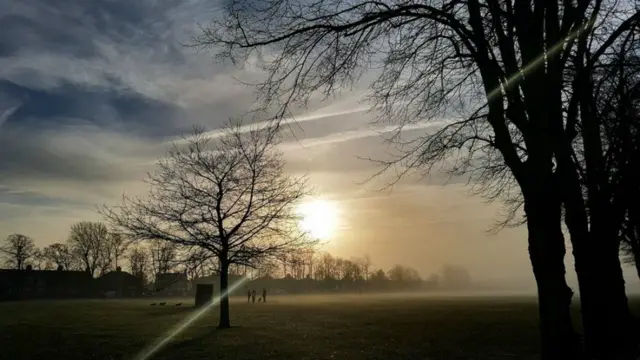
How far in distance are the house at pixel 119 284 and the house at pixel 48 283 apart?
2.34 metres

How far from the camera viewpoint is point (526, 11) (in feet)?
22.0

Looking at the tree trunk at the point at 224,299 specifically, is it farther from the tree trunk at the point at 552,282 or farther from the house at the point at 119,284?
the house at the point at 119,284

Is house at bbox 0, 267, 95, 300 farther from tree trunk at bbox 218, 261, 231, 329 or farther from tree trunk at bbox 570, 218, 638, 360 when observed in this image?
tree trunk at bbox 570, 218, 638, 360

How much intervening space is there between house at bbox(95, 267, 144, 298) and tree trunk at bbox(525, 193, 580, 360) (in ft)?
349

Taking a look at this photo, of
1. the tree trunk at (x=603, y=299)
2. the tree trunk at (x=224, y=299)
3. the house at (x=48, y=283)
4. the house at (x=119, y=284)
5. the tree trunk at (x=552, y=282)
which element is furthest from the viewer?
the house at (x=119, y=284)

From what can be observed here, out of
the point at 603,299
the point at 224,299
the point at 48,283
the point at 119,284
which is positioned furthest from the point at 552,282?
the point at 119,284

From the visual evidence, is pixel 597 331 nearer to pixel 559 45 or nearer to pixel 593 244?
pixel 593 244

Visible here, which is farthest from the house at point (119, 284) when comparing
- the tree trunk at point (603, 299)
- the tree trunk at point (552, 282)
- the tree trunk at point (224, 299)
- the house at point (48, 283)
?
the tree trunk at point (552, 282)

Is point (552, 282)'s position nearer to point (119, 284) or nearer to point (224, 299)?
point (224, 299)

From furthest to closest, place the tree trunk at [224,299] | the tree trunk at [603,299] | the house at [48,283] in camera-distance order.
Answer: the house at [48,283], the tree trunk at [224,299], the tree trunk at [603,299]

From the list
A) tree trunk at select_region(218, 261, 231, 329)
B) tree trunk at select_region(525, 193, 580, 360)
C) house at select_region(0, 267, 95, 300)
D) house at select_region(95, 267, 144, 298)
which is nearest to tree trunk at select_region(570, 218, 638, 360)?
tree trunk at select_region(525, 193, 580, 360)

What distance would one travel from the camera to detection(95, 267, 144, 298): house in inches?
4117

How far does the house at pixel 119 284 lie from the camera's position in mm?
104562

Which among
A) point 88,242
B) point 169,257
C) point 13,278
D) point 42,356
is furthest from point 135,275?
point 42,356
